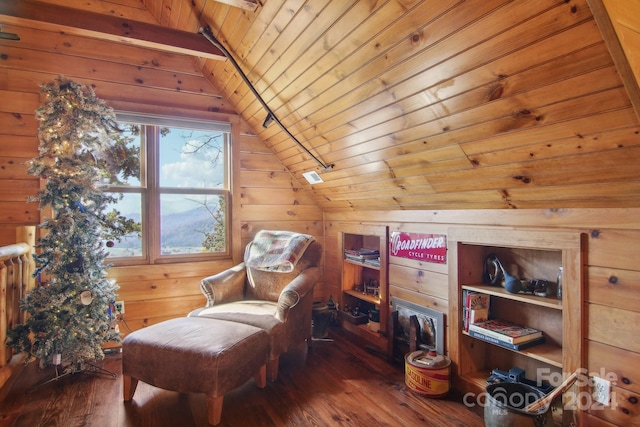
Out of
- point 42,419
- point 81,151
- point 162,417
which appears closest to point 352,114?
point 81,151

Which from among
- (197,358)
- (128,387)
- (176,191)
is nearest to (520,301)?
(197,358)

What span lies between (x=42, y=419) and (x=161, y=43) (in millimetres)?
2489

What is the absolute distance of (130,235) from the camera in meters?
3.22

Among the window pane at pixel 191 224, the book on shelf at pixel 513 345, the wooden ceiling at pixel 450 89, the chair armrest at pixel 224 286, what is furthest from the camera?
the window pane at pixel 191 224

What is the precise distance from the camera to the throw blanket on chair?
297cm

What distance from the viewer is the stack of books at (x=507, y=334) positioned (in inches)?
80.4

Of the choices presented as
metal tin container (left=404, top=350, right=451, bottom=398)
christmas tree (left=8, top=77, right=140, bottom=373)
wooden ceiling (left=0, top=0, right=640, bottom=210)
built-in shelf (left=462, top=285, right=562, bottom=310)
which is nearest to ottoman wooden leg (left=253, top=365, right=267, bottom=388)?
metal tin container (left=404, top=350, right=451, bottom=398)

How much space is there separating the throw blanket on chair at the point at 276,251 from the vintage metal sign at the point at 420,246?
0.70m

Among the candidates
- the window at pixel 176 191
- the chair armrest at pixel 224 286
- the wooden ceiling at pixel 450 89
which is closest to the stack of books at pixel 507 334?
the wooden ceiling at pixel 450 89

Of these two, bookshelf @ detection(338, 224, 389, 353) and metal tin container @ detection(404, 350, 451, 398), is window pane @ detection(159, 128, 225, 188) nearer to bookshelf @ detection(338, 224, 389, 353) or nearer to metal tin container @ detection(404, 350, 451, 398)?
bookshelf @ detection(338, 224, 389, 353)

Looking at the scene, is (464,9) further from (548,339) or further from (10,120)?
(10,120)

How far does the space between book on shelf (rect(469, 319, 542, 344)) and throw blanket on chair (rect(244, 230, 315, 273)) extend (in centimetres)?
137

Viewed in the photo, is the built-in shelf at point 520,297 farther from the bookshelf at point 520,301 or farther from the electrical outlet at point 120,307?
the electrical outlet at point 120,307

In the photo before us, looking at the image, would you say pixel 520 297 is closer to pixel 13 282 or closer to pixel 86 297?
pixel 86 297
